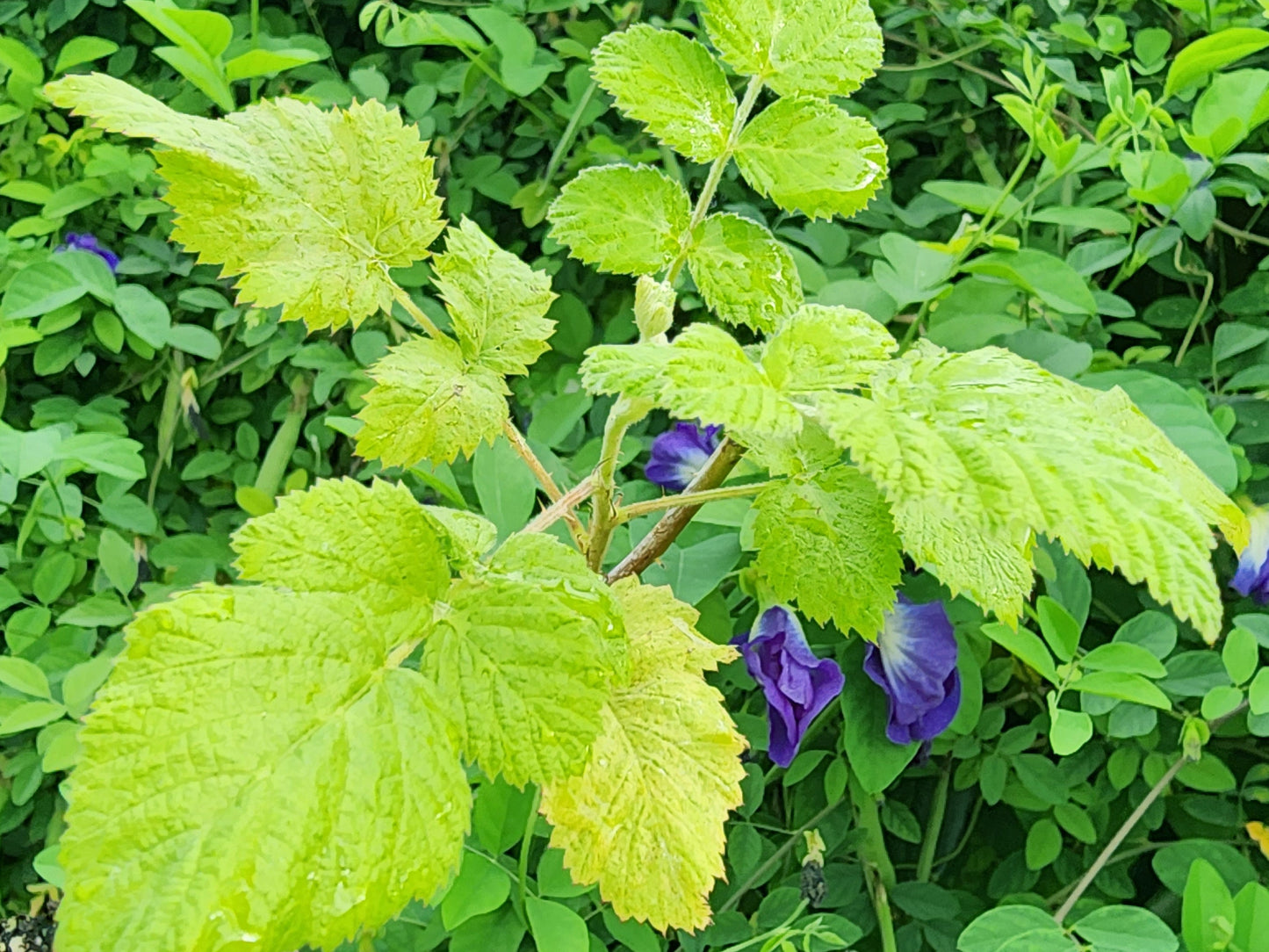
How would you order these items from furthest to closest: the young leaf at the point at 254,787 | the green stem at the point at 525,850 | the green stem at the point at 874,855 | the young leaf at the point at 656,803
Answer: the green stem at the point at 874,855, the green stem at the point at 525,850, the young leaf at the point at 656,803, the young leaf at the point at 254,787

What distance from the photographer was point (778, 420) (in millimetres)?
318

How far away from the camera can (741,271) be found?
462 millimetres

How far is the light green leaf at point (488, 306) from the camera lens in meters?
0.46

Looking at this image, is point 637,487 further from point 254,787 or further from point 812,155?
point 254,787

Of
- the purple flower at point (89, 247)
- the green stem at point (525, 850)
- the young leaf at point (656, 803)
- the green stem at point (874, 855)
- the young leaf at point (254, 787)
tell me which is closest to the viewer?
the young leaf at point (254, 787)

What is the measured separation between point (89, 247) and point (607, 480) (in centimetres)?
79

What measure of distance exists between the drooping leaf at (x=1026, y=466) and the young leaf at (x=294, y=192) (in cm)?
24

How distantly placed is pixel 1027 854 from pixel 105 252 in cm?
99

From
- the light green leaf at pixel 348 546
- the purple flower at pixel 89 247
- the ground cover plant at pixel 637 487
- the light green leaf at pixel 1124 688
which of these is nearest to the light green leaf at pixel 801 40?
the ground cover plant at pixel 637 487

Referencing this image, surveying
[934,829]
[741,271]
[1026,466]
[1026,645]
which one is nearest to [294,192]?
[741,271]

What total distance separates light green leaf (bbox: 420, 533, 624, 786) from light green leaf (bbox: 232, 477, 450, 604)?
0.02m

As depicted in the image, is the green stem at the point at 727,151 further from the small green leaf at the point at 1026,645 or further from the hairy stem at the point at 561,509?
the small green leaf at the point at 1026,645

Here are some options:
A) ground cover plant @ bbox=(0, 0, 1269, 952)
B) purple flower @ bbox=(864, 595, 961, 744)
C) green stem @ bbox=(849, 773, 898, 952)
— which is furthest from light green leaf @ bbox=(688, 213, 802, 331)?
green stem @ bbox=(849, 773, 898, 952)

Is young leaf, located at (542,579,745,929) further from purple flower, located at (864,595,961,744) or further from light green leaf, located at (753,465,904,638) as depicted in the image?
purple flower, located at (864,595,961,744)
